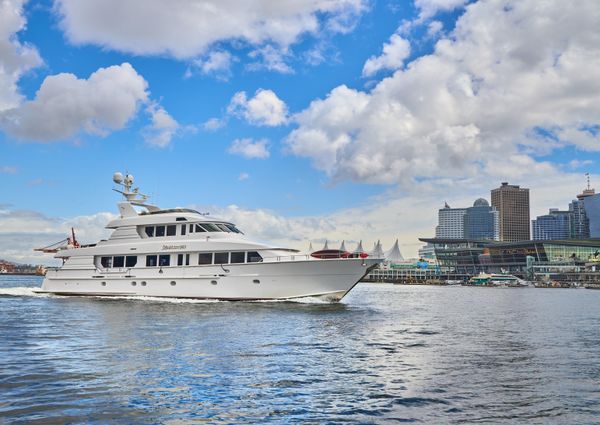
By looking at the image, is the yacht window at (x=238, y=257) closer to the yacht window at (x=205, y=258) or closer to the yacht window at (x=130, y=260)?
the yacht window at (x=205, y=258)

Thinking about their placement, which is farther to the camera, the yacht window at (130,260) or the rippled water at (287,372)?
the yacht window at (130,260)

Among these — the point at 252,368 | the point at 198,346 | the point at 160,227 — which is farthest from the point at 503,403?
the point at 160,227

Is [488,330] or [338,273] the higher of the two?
[338,273]

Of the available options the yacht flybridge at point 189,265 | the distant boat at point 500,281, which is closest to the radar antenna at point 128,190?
the yacht flybridge at point 189,265

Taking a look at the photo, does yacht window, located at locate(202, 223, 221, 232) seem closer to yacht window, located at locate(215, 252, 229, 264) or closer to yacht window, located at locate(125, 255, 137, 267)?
yacht window, located at locate(215, 252, 229, 264)

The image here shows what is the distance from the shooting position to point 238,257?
38531mm

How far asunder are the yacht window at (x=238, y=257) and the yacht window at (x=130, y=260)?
9209 mm

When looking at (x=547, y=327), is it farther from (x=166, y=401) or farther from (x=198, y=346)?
(x=166, y=401)

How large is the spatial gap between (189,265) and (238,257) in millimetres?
4142

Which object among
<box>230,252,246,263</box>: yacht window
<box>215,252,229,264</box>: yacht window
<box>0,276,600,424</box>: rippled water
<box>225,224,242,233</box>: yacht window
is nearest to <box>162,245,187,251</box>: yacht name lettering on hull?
<box>215,252,229,264</box>: yacht window

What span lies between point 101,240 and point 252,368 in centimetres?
3395

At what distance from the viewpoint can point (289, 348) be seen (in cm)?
1917

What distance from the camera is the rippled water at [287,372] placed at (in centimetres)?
1103

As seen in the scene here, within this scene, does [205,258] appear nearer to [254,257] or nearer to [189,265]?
[189,265]
